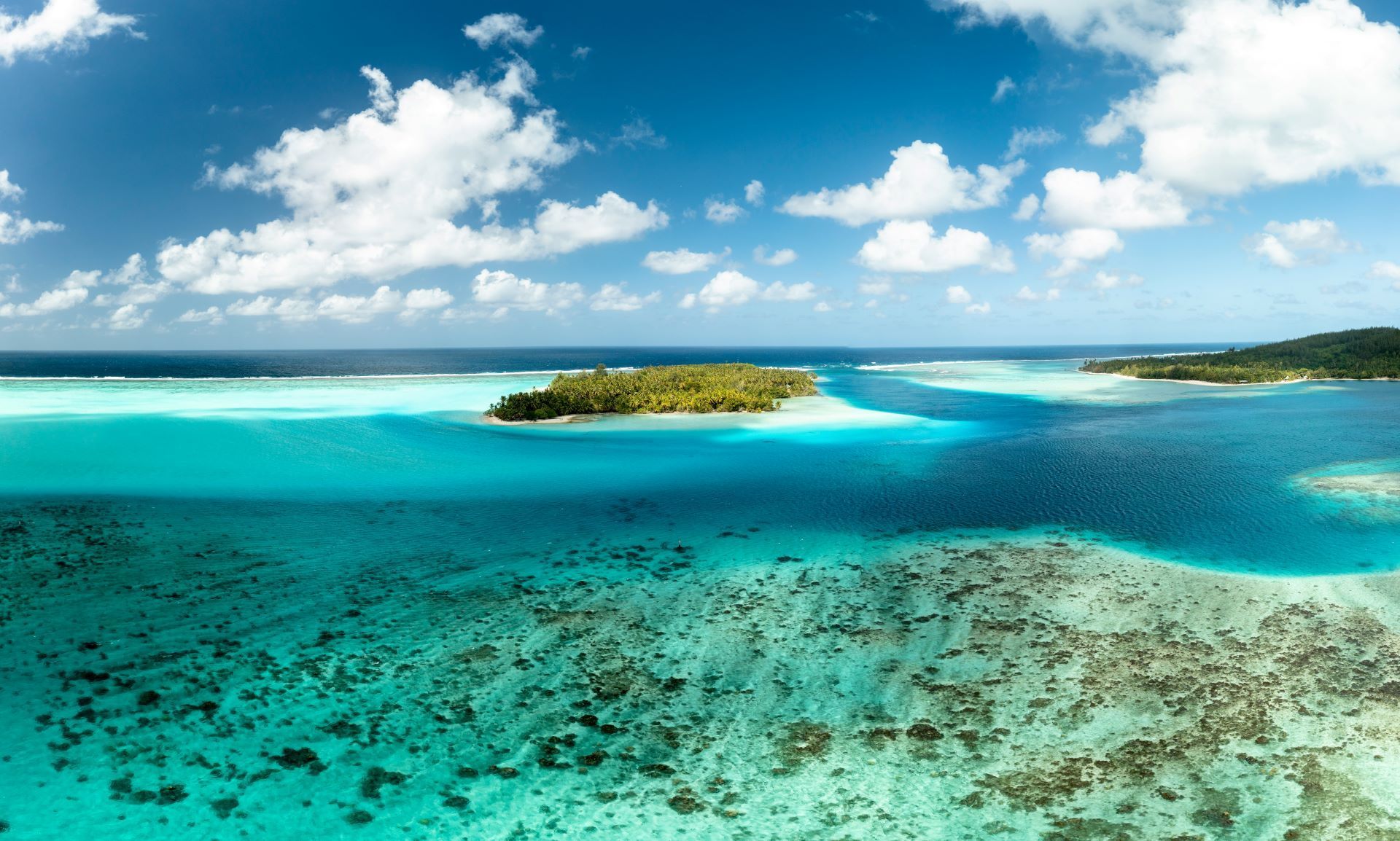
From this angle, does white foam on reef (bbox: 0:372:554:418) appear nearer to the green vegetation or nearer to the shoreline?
the green vegetation

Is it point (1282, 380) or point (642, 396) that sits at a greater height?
point (642, 396)

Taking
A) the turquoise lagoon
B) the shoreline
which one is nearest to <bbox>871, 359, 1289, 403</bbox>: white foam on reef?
the shoreline

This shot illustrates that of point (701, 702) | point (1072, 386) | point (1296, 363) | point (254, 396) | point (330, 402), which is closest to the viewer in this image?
point (701, 702)

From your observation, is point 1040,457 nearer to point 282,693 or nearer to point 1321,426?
point 1321,426

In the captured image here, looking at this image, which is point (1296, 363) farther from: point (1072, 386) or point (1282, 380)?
point (1072, 386)

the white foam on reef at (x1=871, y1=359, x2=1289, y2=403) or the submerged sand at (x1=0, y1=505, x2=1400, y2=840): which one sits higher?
the white foam on reef at (x1=871, y1=359, x2=1289, y2=403)

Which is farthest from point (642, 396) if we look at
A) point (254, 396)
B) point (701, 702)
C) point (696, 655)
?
point (701, 702)

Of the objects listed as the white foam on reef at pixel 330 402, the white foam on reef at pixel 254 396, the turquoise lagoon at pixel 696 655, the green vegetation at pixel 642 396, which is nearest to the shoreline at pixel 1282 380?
the white foam on reef at pixel 330 402

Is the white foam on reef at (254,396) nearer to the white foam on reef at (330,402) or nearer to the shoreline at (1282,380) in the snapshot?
the white foam on reef at (330,402)

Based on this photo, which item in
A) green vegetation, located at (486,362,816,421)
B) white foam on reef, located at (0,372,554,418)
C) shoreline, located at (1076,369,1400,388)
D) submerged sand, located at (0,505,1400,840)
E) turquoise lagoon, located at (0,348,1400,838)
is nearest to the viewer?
submerged sand, located at (0,505,1400,840)
